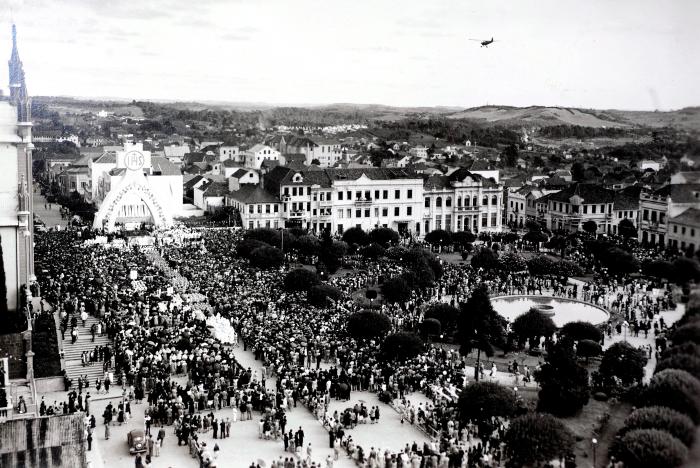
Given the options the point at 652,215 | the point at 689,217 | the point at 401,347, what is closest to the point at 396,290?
the point at 401,347

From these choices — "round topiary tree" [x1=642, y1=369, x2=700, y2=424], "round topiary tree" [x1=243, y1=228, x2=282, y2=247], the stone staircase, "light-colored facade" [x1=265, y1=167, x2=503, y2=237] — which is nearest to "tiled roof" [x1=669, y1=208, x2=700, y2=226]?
"round topiary tree" [x1=642, y1=369, x2=700, y2=424]

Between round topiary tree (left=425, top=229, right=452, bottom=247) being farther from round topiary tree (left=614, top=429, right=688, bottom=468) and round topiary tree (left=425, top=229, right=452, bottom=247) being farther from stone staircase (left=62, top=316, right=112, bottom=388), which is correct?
round topiary tree (left=614, top=429, right=688, bottom=468)

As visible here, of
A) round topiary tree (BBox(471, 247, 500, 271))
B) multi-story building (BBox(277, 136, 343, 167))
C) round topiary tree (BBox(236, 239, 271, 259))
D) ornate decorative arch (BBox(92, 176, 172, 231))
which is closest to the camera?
round topiary tree (BBox(471, 247, 500, 271))

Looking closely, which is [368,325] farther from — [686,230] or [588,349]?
[686,230]

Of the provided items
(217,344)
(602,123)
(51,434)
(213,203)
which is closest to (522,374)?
(217,344)

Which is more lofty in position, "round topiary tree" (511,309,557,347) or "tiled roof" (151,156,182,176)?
"tiled roof" (151,156,182,176)

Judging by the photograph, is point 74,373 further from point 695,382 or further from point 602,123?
point 602,123

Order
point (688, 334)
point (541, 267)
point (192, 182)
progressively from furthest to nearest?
point (192, 182), point (541, 267), point (688, 334)
